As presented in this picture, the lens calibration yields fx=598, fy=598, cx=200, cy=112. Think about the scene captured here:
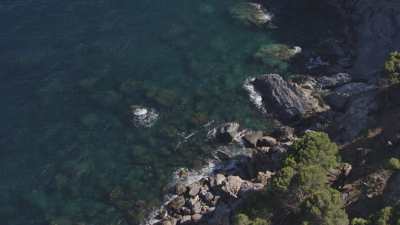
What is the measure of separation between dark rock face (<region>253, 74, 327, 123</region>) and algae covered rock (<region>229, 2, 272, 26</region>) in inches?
572

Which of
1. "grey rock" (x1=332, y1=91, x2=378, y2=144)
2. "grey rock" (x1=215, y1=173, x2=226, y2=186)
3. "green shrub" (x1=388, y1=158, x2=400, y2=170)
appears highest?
"green shrub" (x1=388, y1=158, x2=400, y2=170)

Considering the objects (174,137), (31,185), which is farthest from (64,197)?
(174,137)

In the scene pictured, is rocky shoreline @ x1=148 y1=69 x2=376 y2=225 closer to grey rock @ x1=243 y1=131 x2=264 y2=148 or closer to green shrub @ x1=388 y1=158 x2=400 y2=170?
grey rock @ x1=243 y1=131 x2=264 y2=148

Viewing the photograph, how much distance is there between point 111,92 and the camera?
87750mm

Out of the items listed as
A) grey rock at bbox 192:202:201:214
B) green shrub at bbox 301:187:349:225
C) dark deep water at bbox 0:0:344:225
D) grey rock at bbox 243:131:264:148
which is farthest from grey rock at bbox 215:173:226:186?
green shrub at bbox 301:187:349:225

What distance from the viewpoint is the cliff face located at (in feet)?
285

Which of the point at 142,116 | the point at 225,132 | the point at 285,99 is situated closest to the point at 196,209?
the point at 225,132

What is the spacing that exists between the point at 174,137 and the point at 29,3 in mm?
42056

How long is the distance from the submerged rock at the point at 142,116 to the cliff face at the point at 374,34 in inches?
1186

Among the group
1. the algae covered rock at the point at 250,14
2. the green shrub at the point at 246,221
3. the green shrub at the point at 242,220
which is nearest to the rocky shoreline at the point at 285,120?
the green shrub at the point at 242,220

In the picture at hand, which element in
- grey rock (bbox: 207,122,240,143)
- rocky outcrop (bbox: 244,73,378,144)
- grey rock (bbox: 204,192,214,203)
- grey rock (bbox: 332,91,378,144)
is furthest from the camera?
grey rock (bbox: 207,122,240,143)

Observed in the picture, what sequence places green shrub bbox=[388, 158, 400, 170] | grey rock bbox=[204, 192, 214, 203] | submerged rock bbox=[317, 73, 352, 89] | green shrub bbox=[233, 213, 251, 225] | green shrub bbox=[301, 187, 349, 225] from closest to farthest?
green shrub bbox=[301, 187, 349, 225] → green shrub bbox=[233, 213, 251, 225] → green shrub bbox=[388, 158, 400, 170] → grey rock bbox=[204, 192, 214, 203] → submerged rock bbox=[317, 73, 352, 89]

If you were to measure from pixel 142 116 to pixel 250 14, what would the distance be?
2809 centimetres

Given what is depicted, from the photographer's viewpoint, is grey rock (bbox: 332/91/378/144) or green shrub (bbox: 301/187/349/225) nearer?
green shrub (bbox: 301/187/349/225)
